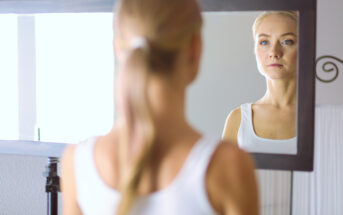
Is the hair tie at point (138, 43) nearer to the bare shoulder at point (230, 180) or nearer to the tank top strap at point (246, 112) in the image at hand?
the bare shoulder at point (230, 180)

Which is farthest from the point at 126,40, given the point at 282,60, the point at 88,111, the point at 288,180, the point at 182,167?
the point at 288,180

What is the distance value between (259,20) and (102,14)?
427mm

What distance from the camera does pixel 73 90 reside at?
4.20 ft

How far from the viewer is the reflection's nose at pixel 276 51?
109cm

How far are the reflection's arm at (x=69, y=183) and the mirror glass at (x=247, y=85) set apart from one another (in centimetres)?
55

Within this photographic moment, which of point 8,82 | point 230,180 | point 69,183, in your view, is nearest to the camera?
point 230,180

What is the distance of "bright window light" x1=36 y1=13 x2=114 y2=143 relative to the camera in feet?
4.05

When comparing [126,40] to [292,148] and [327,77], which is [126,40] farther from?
[327,77]

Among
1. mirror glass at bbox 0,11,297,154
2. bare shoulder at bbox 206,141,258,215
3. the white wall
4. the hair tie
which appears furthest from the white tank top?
the white wall

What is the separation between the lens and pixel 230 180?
49 cm

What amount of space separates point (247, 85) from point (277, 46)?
0.41 ft

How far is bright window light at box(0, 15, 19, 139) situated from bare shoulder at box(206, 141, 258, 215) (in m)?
0.99

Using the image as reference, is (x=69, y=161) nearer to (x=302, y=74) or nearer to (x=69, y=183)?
(x=69, y=183)

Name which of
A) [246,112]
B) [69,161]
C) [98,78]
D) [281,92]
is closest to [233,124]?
[246,112]
